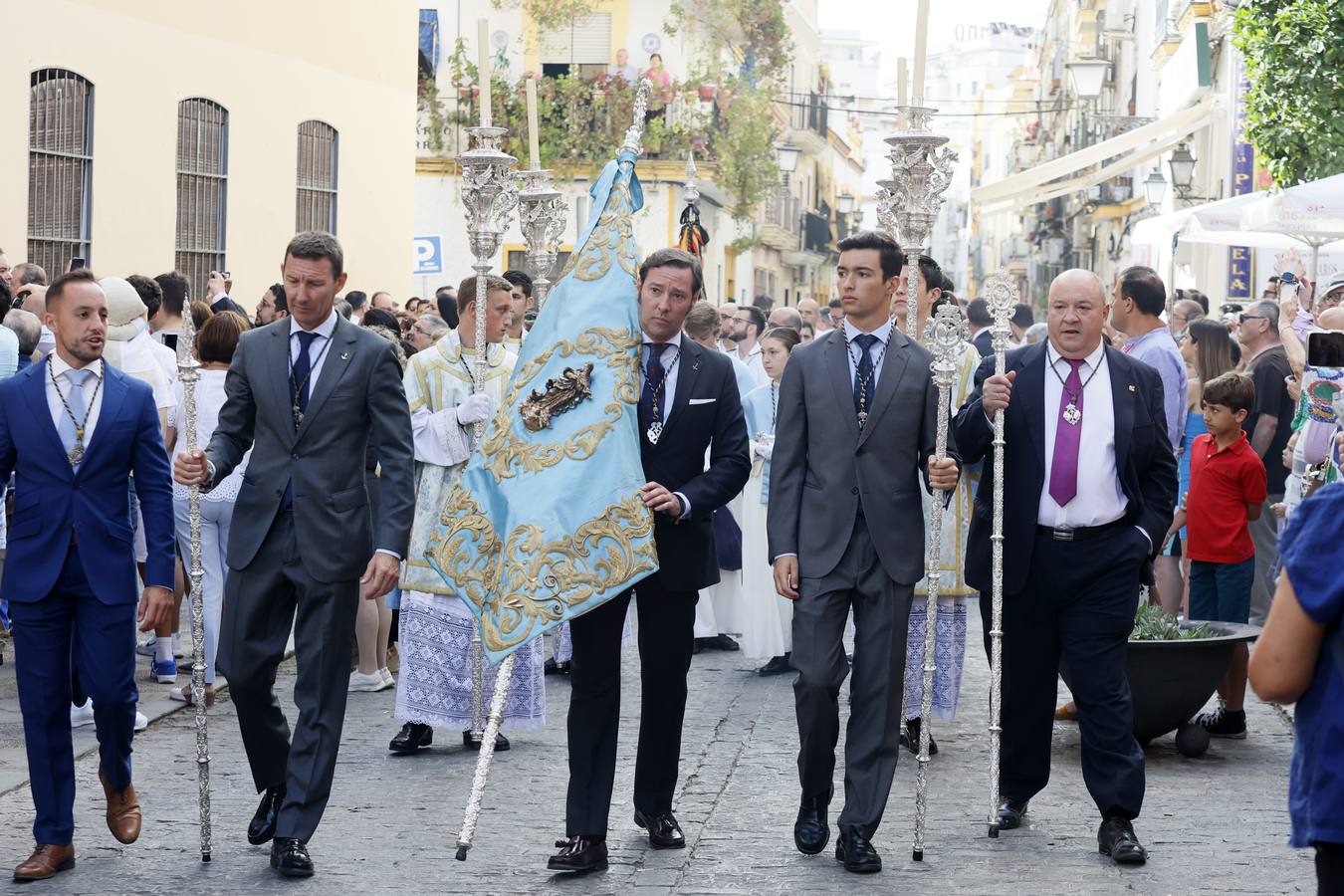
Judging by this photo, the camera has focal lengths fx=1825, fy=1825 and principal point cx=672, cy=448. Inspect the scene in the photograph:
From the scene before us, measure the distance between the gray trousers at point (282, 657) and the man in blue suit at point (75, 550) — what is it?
0.94ft

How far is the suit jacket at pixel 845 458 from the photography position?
20.7 feet

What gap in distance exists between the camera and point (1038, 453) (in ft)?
21.6

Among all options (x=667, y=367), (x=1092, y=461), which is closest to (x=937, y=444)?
(x=1092, y=461)

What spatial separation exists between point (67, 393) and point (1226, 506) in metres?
5.75

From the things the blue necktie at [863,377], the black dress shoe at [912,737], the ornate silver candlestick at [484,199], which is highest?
the ornate silver candlestick at [484,199]

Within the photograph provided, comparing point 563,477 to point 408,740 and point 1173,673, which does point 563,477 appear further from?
point 1173,673

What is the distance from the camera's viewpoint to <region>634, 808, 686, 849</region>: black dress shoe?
6.46 metres

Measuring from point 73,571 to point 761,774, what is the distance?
119 inches

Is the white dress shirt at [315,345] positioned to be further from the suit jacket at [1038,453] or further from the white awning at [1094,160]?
the white awning at [1094,160]

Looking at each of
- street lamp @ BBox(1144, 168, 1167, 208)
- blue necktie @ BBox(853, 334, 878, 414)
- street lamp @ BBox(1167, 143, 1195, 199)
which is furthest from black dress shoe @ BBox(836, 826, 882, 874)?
street lamp @ BBox(1144, 168, 1167, 208)

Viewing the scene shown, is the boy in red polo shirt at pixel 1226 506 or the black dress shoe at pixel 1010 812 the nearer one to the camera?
the black dress shoe at pixel 1010 812

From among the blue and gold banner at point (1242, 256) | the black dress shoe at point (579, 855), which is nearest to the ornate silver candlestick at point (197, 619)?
the black dress shoe at point (579, 855)

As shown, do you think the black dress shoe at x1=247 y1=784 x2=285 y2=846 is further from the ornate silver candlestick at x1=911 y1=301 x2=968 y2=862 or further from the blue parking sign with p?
the blue parking sign with p

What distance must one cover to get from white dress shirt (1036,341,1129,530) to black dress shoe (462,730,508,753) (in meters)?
2.90
